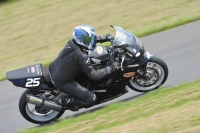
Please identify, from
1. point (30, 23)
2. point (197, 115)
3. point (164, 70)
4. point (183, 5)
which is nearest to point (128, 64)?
point (164, 70)

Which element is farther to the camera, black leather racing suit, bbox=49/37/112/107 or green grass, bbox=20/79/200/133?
black leather racing suit, bbox=49/37/112/107

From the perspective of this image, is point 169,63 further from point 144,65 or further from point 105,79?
point 105,79

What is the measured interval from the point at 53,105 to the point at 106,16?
23.3 feet

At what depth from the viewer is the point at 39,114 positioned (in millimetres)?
7855

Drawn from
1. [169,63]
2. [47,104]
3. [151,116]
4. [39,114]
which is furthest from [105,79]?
[169,63]

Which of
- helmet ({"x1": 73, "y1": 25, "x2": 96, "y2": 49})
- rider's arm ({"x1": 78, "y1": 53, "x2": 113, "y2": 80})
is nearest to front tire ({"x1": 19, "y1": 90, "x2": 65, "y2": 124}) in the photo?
rider's arm ({"x1": 78, "y1": 53, "x2": 113, "y2": 80})

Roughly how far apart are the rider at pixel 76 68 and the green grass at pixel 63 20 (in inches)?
129

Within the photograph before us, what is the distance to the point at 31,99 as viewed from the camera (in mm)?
7445

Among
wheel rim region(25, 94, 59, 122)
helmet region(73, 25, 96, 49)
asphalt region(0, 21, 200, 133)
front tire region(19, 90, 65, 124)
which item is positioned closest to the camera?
helmet region(73, 25, 96, 49)

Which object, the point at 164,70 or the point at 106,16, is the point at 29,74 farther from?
the point at 106,16

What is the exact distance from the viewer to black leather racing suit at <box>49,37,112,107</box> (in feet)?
23.2

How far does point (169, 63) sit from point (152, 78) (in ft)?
4.91

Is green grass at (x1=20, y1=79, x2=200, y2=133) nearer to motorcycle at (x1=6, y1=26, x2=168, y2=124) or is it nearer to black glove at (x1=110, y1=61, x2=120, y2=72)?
motorcycle at (x1=6, y1=26, x2=168, y2=124)

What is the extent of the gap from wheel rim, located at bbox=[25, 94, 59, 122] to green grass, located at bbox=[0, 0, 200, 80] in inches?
107
